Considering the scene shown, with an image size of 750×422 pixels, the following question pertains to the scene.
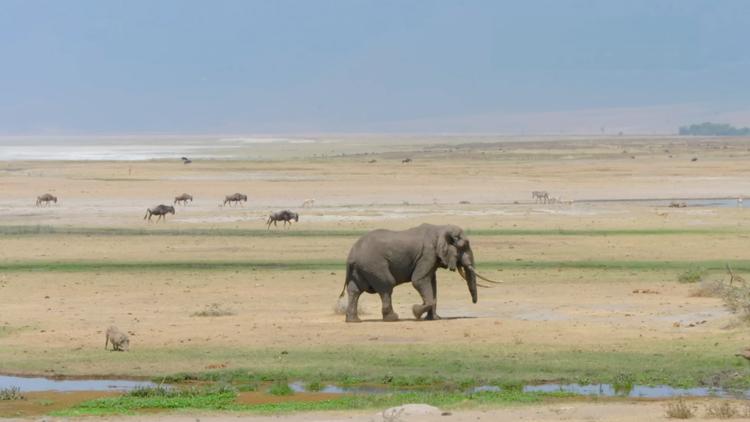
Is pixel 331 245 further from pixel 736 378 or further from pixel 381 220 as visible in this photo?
pixel 736 378

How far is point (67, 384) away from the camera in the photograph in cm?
2094

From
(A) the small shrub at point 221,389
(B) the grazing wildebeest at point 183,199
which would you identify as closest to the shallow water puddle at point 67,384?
(A) the small shrub at point 221,389

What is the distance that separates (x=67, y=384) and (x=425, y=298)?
7556mm

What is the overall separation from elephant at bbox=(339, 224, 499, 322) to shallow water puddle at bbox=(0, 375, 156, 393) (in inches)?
246

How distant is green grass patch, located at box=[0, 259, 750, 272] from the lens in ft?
115

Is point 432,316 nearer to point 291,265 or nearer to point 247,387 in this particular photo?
point 247,387

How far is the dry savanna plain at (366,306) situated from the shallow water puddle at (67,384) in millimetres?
308

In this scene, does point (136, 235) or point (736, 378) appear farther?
point (136, 235)

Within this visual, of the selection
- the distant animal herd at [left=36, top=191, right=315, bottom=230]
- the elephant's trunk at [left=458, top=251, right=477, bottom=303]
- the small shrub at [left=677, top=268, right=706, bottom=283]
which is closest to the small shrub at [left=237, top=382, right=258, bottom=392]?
the elephant's trunk at [left=458, top=251, right=477, bottom=303]

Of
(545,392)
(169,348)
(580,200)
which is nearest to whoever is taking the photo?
(545,392)

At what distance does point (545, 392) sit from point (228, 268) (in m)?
17.3

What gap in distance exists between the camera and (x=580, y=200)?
6241cm

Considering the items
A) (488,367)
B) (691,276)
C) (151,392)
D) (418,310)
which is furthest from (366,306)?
(151,392)

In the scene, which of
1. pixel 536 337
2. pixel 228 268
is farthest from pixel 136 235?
pixel 536 337
